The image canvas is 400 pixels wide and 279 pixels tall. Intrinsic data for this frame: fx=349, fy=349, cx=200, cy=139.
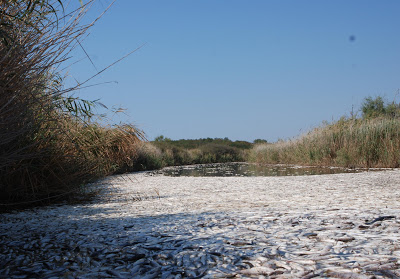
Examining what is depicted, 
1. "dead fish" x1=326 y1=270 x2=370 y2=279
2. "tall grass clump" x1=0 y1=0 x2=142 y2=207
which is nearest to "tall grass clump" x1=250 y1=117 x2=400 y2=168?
"tall grass clump" x1=0 y1=0 x2=142 y2=207

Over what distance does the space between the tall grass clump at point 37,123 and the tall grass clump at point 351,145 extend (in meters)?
9.32

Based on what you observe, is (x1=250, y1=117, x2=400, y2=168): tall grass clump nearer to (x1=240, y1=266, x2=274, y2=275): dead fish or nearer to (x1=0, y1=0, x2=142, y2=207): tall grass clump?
(x1=0, y1=0, x2=142, y2=207): tall grass clump

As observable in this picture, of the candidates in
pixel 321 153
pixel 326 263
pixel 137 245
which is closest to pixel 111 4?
pixel 137 245

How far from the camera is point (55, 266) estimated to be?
7.56 feet

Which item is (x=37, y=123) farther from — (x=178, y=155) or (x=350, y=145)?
(x=178, y=155)

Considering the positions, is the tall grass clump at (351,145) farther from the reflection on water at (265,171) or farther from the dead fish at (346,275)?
the dead fish at (346,275)

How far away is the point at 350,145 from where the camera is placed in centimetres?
1407

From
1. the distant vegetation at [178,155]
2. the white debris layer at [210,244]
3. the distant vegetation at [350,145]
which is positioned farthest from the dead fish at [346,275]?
the distant vegetation at [178,155]

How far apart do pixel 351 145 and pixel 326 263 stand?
43.0 ft

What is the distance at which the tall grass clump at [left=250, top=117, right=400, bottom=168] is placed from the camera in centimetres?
1296

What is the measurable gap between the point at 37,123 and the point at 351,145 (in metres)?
13.3

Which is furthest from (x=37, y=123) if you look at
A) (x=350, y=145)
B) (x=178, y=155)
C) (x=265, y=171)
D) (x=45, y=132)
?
(x=178, y=155)

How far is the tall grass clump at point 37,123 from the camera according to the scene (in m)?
2.46

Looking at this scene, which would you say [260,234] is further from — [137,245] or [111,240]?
[111,240]
